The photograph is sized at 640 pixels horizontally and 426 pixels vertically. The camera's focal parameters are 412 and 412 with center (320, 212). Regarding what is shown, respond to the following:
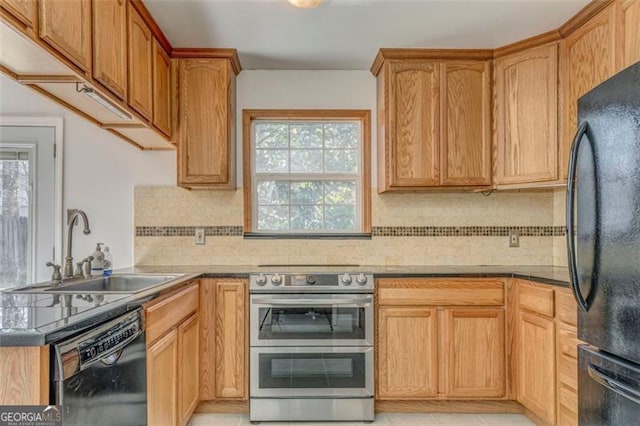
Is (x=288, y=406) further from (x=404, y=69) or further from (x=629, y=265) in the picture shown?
(x=404, y=69)

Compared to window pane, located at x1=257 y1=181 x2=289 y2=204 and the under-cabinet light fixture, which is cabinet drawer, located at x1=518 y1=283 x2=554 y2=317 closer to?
window pane, located at x1=257 y1=181 x2=289 y2=204

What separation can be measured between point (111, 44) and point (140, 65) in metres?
0.40

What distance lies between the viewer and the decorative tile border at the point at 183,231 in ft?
10.3

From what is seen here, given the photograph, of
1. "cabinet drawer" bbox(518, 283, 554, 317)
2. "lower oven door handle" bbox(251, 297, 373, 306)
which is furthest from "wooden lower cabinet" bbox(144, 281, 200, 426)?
"cabinet drawer" bbox(518, 283, 554, 317)

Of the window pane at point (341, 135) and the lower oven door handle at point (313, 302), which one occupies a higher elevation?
the window pane at point (341, 135)

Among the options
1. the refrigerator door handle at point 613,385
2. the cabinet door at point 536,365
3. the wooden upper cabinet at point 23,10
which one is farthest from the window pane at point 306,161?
the refrigerator door handle at point 613,385

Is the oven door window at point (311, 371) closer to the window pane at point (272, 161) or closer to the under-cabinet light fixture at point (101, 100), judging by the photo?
the window pane at point (272, 161)

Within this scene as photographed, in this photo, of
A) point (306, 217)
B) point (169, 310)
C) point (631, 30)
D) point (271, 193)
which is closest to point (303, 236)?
point (306, 217)

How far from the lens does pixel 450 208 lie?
3.19 m

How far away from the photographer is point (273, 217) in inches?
129

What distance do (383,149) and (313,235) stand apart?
0.84 metres

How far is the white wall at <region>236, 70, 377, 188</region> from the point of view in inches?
126

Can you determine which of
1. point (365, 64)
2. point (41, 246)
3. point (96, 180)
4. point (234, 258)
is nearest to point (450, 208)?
point (365, 64)

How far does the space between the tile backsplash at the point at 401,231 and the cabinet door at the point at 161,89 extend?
63 cm
